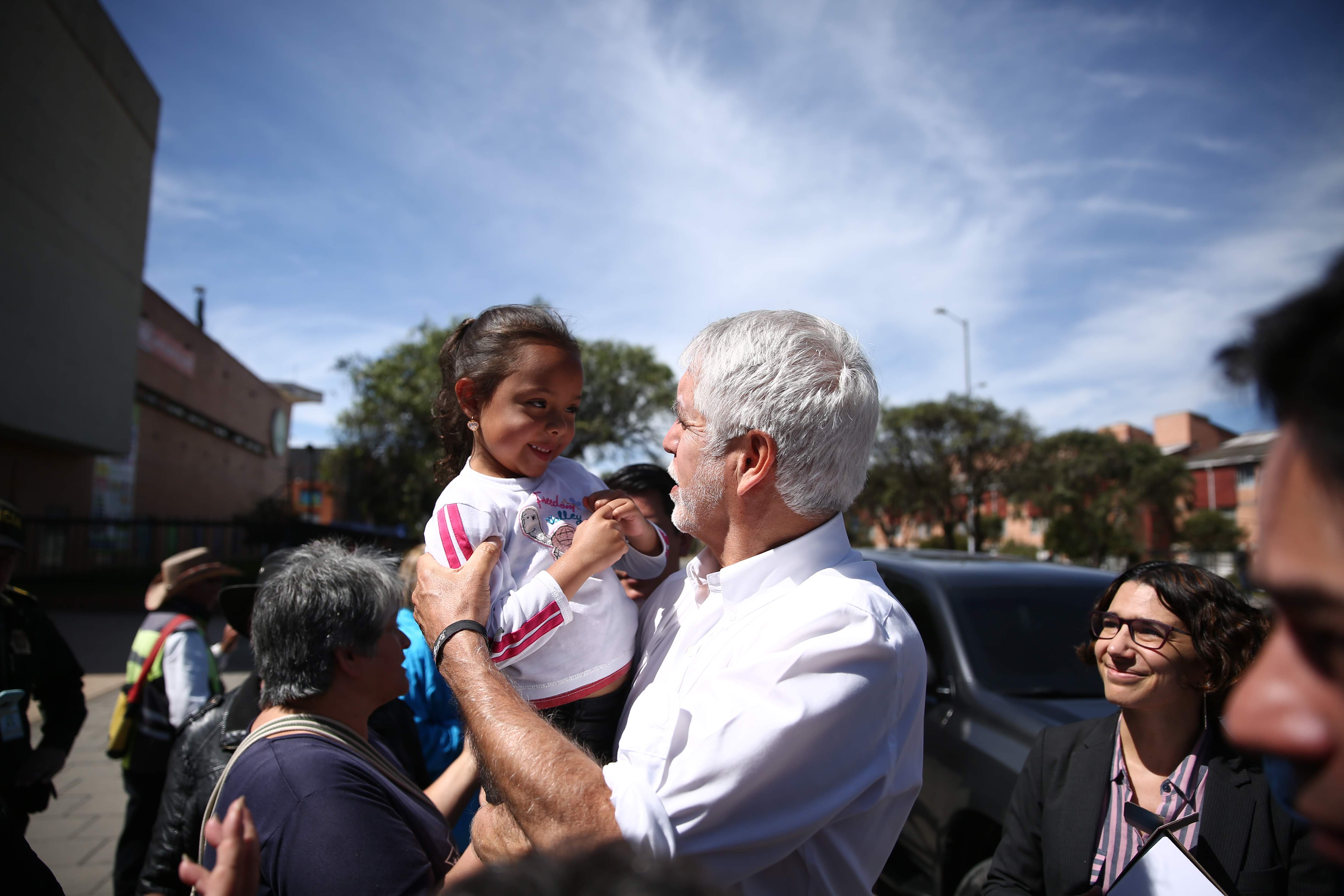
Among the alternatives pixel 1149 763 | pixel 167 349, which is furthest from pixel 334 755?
pixel 167 349

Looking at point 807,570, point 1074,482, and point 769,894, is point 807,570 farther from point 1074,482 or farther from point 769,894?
point 1074,482

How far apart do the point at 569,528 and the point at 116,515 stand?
1018 inches

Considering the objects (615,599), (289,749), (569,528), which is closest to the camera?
(289,749)

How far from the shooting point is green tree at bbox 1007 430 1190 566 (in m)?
32.2

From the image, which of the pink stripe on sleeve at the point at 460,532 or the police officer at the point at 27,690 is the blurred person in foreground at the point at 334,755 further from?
the police officer at the point at 27,690

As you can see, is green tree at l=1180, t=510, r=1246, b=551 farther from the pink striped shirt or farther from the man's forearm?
the man's forearm

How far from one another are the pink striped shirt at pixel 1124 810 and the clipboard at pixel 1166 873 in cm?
2

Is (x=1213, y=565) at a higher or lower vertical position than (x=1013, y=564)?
lower

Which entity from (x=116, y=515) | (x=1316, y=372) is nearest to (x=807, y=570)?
(x=1316, y=372)

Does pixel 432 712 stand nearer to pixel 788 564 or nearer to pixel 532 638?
pixel 532 638

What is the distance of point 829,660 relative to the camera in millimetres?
1257

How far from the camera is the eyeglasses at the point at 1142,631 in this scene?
7.06ft

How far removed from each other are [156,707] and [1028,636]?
457cm

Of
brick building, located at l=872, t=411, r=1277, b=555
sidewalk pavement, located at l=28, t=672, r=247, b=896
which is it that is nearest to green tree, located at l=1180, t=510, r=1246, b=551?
brick building, located at l=872, t=411, r=1277, b=555
